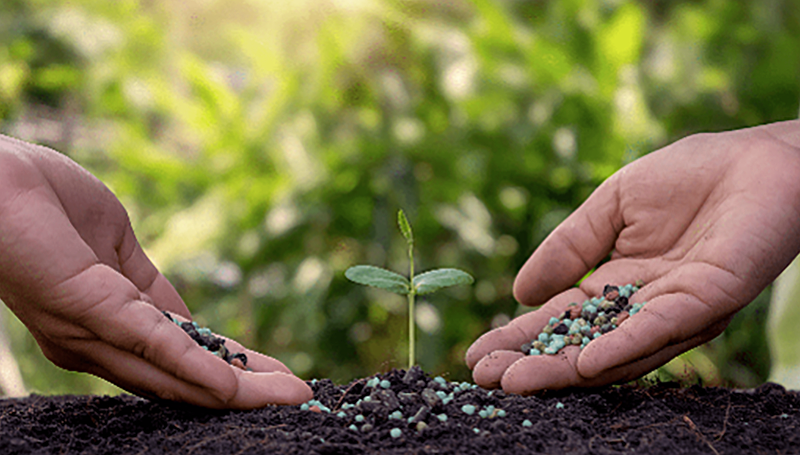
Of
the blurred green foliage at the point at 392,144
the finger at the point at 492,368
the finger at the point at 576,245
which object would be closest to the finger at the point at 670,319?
the finger at the point at 492,368

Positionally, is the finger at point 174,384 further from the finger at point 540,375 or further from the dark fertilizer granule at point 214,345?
the finger at point 540,375

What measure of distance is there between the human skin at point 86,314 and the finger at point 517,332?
1.17ft

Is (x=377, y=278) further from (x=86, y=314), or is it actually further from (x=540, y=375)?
(x=86, y=314)

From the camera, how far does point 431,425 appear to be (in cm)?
78

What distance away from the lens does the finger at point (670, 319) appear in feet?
3.01

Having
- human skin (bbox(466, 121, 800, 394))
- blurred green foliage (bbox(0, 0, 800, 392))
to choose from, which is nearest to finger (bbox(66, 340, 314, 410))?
human skin (bbox(466, 121, 800, 394))

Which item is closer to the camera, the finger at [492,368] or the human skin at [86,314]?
the human skin at [86,314]

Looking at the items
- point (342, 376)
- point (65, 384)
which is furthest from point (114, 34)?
point (342, 376)

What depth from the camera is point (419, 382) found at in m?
0.95

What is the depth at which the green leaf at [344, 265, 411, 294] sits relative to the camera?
3.33ft

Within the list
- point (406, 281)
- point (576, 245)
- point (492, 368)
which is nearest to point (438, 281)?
point (406, 281)

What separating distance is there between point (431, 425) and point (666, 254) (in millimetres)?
690

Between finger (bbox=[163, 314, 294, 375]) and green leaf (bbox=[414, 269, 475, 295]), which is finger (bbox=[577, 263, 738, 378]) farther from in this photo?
finger (bbox=[163, 314, 294, 375])

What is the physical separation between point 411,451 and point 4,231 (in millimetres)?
575
